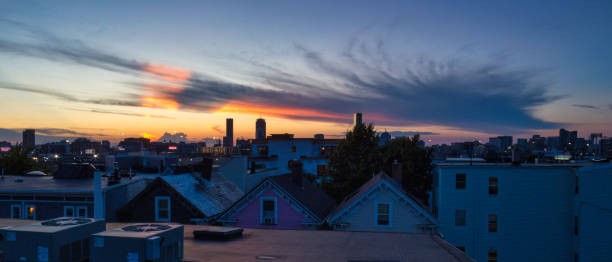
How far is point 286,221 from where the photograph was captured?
27.7 meters

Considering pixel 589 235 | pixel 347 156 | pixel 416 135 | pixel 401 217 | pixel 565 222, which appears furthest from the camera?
pixel 416 135

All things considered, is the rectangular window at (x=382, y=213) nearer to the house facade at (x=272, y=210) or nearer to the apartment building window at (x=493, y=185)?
the house facade at (x=272, y=210)

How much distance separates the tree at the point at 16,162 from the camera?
5972cm

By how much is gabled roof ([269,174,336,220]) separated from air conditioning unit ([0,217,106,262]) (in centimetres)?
1935

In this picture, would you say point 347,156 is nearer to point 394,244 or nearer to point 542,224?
point 542,224

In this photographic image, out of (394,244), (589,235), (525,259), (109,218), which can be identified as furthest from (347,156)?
(394,244)

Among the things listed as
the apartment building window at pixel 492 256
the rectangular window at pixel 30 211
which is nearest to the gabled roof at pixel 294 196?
the rectangular window at pixel 30 211

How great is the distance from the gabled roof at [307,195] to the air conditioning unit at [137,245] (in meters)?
19.2

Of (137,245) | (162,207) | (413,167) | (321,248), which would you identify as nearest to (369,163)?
(413,167)

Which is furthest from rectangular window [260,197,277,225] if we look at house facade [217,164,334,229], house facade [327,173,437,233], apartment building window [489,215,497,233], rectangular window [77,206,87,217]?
apartment building window [489,215,497,233]

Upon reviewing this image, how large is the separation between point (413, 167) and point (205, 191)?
2834cm

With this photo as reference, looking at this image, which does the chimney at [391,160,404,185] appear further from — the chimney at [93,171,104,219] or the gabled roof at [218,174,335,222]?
the chimney at [93,171,104,219]

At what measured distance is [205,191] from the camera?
32.4 metres

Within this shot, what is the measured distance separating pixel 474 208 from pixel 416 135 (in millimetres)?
19834
